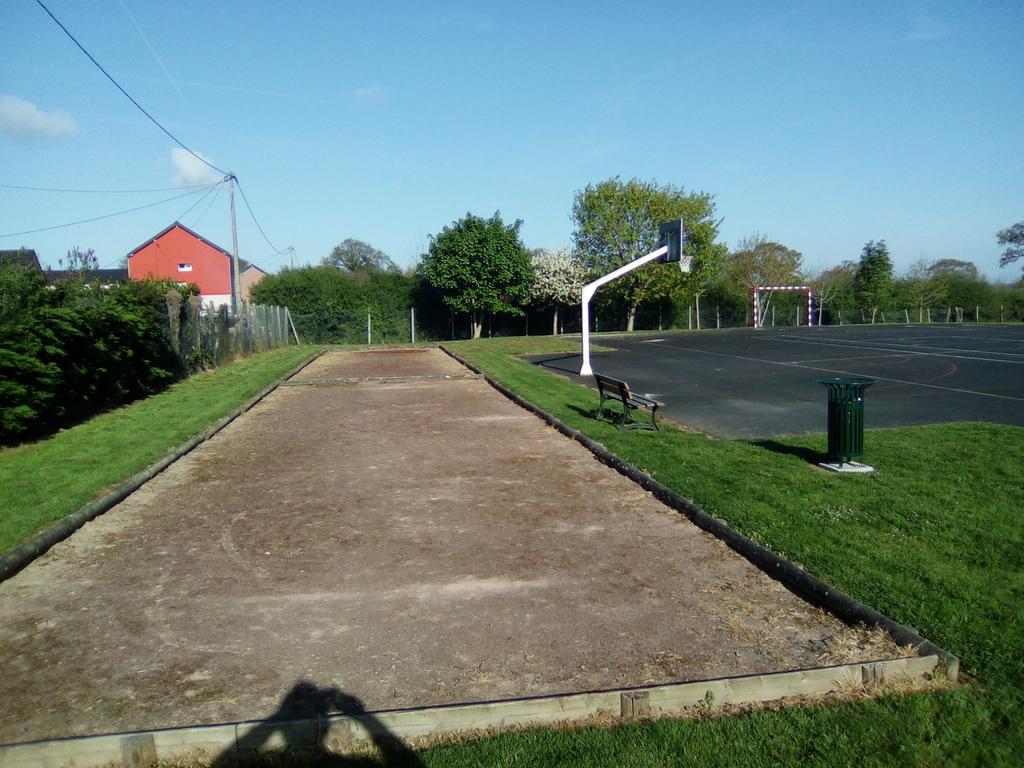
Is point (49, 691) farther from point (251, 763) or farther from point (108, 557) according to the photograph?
point (108, 557)

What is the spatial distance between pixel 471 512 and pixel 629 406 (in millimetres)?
5464

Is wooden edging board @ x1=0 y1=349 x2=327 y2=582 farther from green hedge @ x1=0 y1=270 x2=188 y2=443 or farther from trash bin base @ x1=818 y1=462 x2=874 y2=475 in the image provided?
trash bin base @ x1=818 y1=462 x2=874 y2=475

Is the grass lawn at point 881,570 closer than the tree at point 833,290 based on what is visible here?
Yes

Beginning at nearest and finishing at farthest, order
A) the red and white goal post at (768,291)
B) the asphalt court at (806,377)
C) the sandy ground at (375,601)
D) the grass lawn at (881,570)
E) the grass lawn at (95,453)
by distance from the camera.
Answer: the grass lawn at (881,570)
the sandy ground at (375,601)
the grass lawn at (95,453)
the asphalt court at (806,377)
the red and white goal post at (768,291)

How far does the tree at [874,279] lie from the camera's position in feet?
193

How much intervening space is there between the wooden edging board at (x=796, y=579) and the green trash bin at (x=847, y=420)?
2110 mm

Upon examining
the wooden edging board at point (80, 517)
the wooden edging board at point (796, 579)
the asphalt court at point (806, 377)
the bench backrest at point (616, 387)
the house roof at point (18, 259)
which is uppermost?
the house roof at point (18, 259)

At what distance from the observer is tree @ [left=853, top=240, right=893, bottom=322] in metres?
58.8

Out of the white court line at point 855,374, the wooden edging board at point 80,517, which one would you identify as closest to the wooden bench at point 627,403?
the wooden edging board at point 80,517

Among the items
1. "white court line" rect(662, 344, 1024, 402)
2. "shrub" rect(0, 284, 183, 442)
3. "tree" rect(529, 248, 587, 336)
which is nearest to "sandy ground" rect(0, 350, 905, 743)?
"shrub" rect(0, 284, 183, 442)

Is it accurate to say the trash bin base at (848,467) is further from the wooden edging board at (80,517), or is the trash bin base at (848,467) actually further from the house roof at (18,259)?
the house roof at (18,259)

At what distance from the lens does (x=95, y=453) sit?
10711 mm

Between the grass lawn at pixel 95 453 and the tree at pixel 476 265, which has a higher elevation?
the tree at pixel 476 265

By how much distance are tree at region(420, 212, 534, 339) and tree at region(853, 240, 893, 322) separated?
2939 cm
